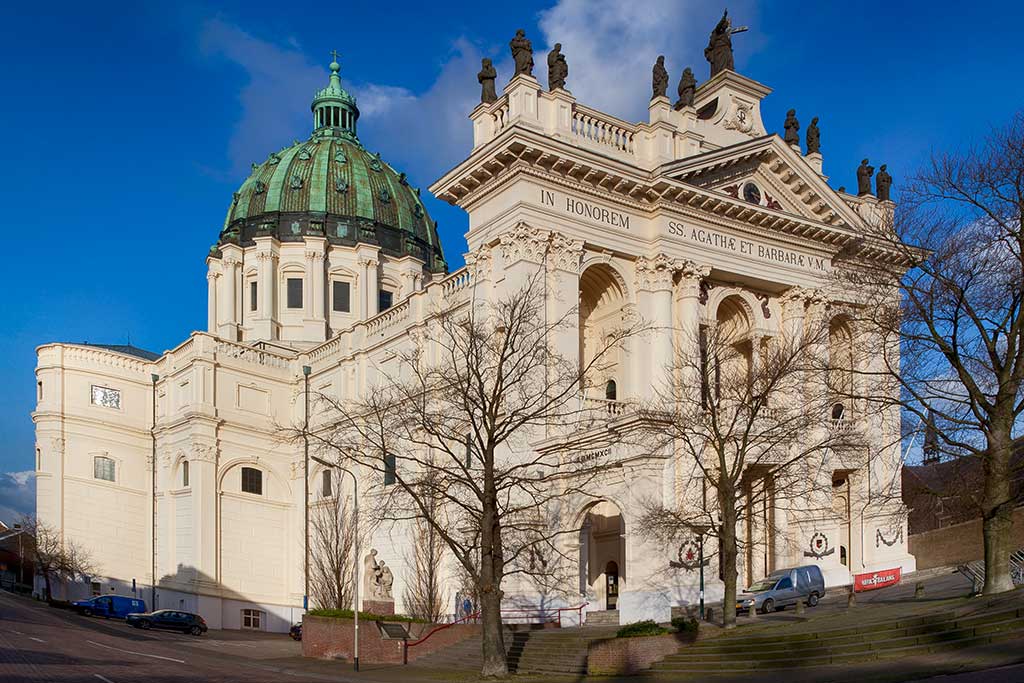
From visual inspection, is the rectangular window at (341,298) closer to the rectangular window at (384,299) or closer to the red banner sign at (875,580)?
the rectangular window at (384,299)

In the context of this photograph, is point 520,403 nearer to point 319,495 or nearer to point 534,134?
point 534,134

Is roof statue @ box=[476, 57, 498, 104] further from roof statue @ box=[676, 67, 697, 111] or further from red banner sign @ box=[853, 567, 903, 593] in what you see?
red banner sign @ box=[853, 567, 903, 593]

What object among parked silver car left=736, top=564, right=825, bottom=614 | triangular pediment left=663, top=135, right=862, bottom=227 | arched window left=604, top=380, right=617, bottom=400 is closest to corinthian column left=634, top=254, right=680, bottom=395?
arched window left=604, top=380, right=617, bottom=400

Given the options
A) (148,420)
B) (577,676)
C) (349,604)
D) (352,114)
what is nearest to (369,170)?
(352,114)

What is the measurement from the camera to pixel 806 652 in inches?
931

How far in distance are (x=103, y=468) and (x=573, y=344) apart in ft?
108

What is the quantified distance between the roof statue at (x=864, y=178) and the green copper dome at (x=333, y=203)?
119 ft

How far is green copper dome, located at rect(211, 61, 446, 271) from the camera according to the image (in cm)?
7425

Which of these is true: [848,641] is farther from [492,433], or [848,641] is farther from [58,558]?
[58,558]

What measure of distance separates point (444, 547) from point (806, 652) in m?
20.5

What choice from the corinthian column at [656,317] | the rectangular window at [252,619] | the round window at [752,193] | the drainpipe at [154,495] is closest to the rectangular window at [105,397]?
the drainpipe at [154,495]

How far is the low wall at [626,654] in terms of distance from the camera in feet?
84.6

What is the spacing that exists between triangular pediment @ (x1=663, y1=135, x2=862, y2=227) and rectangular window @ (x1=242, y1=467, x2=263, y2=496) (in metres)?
29.1

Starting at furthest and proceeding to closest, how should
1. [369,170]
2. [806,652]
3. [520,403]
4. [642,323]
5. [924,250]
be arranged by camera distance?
[369,170], [642,323], [520,403], [924,250], [806,652]
